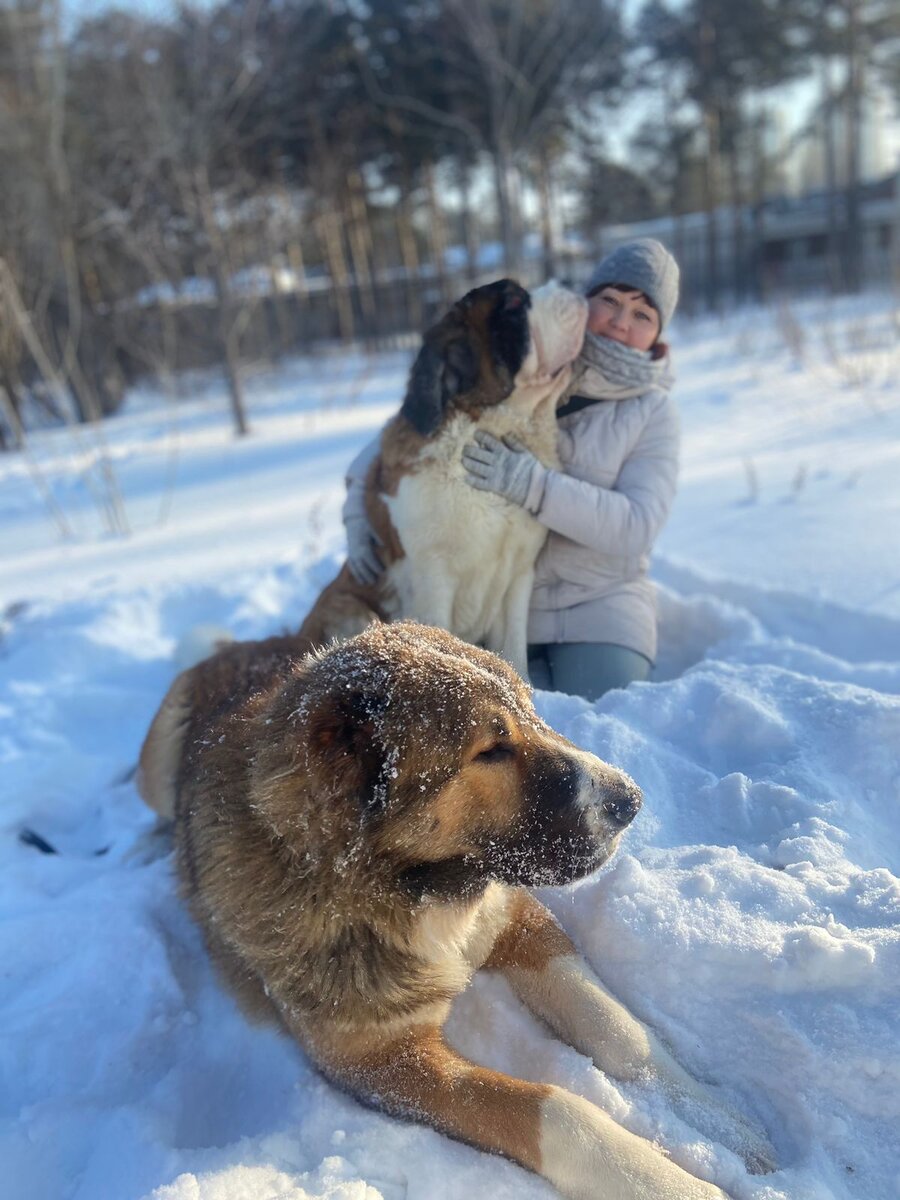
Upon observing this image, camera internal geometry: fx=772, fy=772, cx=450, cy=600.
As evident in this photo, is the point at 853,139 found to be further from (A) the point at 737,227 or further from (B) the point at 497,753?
(B) the point at 497,753

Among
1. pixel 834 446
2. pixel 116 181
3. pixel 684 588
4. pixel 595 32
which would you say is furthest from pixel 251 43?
pixel 684 588

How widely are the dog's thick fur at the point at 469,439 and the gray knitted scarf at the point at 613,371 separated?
0.31 feet

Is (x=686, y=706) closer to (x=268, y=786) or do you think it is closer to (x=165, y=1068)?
(x=268, y=786)

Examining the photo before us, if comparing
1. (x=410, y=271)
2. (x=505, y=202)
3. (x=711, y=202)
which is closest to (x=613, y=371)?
(x=505, y=202)

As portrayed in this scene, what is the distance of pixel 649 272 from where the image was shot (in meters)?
3.18

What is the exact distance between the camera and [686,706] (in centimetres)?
277

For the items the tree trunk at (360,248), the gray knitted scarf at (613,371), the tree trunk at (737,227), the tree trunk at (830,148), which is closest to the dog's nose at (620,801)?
the gray knitted scarf at (613,371)

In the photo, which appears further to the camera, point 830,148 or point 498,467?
point 830,148

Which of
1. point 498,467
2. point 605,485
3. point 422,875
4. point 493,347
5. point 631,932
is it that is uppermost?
point 493,347

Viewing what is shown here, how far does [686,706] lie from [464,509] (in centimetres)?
116

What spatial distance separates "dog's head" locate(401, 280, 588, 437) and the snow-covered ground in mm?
1312

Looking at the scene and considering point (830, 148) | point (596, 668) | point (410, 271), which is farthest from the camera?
point (830, 148)

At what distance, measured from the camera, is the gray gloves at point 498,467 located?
3127 mm

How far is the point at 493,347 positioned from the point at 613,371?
1.72ft
